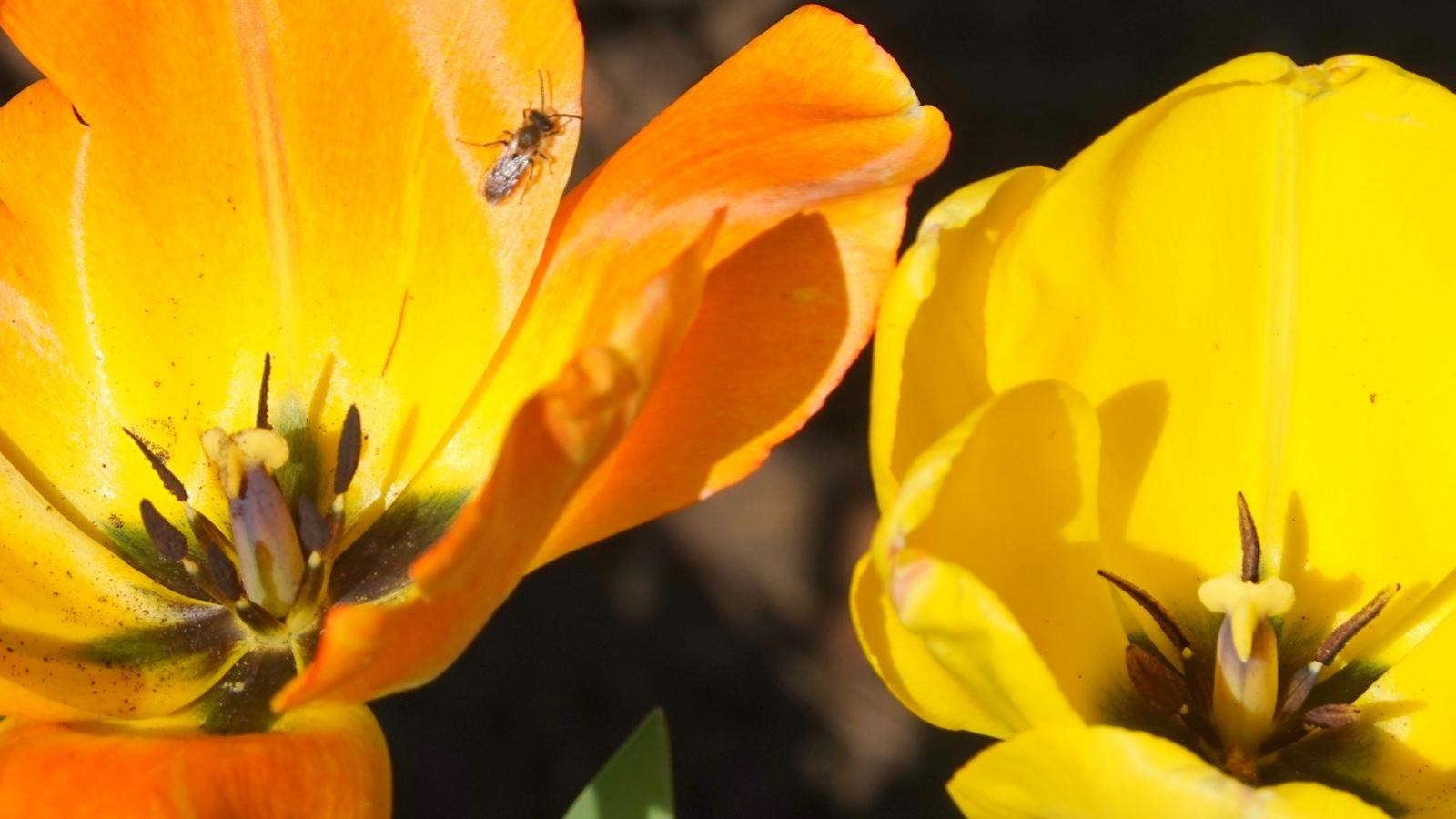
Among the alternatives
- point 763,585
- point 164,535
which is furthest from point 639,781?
point 763,585

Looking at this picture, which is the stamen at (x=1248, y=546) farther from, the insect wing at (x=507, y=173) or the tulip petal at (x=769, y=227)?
the insect wing at (x=507, y=173)

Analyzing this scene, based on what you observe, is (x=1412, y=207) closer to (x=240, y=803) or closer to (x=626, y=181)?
(x=626, y=181)

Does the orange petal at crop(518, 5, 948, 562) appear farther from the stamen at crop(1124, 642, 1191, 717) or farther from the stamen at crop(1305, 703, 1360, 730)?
the stamen at crop(1305, 703, 1360, 730)

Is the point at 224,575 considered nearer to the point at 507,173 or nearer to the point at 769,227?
the point at 507,173

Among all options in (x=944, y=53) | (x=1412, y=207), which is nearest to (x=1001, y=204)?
(x=1412, y=207)

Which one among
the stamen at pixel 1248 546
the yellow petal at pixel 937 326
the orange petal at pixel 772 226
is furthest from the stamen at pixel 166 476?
the stamen at pixel 1248 546

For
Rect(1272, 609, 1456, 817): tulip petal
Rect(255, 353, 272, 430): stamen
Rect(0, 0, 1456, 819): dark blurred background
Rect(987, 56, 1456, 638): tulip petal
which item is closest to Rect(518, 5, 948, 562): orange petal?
Rect(987, 56, 1456, 638): tulip petal
